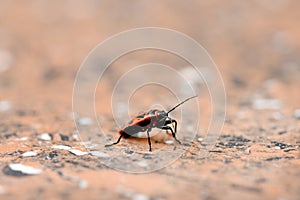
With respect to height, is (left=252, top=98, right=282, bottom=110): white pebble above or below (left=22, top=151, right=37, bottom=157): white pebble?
above

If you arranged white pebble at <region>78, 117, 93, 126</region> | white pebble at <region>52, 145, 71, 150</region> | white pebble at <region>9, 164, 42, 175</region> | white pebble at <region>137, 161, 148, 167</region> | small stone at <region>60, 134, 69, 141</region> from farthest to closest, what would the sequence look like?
1. white pebble at <region>78, 117, 93, 126</region>
2. small stone at <region>60, 134, 69, 141</region>
3. white pebble at <region>52, 145, 71, 150</region>
4. white pebble at <region>137, 161, 148, 167</region>
5. white pebble at <region>9, 164, 42, 175</region>

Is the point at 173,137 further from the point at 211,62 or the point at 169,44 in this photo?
the point at 169,44

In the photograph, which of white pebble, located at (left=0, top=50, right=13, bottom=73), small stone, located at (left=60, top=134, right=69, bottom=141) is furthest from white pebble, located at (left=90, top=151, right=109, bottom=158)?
white pebble, located at (left=0, top=50, right=13, bottom=73)

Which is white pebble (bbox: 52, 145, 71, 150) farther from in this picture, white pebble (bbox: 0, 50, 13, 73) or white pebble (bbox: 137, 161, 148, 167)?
white pebble (bbox: 0, 50, 13, 73)

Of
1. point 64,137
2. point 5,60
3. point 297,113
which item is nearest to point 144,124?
point 64,137

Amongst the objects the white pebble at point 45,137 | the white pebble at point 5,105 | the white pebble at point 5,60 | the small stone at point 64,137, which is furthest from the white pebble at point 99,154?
the white pebble at point 5,60

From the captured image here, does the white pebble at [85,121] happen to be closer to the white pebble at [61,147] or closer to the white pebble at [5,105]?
the white pebble at [61,147]
